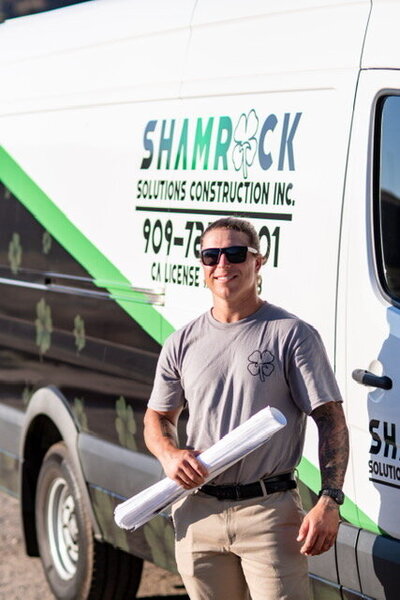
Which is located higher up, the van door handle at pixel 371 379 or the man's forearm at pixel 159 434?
the van door handle at pixel 371 379

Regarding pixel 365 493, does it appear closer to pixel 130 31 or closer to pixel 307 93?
pixel 307 93

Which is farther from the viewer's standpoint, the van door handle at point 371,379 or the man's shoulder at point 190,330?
the van door handle at point 371,379

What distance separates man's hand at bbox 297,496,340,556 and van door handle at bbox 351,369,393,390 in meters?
0.58

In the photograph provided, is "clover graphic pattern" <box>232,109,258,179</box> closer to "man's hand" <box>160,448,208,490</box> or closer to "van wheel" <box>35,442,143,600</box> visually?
"man's hand" <box>160,448,208,490</box>

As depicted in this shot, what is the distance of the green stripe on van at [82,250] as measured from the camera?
5.69 meters

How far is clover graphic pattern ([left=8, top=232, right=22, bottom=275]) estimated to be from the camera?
687 cm

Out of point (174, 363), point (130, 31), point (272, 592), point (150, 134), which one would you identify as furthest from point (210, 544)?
point (130, 31)

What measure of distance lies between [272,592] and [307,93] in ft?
5.69

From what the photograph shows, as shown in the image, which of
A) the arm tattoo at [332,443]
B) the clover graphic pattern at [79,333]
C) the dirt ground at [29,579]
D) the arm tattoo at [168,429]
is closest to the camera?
the arm tattoo at [332,443]

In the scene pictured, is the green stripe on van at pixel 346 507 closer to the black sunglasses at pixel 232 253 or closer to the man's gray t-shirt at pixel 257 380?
the man's gray t-shirt at pixel 257 380

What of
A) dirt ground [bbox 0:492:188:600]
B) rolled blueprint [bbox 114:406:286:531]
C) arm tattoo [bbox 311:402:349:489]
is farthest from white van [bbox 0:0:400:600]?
rolled blueprint [bbox 114:406:286:531]

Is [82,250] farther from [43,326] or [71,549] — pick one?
[71,549]

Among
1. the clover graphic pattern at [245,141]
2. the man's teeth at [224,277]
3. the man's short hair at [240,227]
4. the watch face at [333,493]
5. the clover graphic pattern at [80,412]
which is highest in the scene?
the clover graphic pattern at [245,141]

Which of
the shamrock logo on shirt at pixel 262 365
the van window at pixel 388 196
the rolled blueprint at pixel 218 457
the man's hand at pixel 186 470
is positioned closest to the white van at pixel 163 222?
the van window at pixel 388 196
